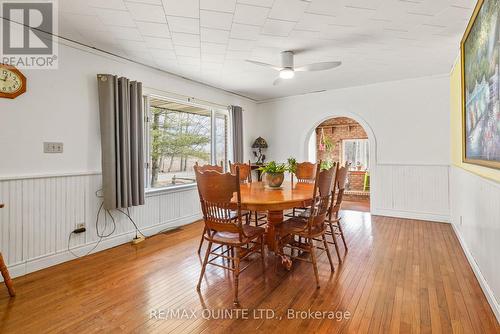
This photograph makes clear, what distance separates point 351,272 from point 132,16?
3.20 metres

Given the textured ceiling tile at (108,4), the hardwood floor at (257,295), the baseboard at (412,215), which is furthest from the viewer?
the baseboard at (412,215)

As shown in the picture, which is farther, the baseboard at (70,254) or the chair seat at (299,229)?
the baseboard at (70,254)

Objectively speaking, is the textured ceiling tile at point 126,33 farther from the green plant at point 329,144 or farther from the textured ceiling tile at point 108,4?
the green plant at point 329,144

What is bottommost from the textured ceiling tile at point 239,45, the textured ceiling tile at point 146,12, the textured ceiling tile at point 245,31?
the textured ceiling tile at point 146,12

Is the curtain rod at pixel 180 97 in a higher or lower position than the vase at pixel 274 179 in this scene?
higher

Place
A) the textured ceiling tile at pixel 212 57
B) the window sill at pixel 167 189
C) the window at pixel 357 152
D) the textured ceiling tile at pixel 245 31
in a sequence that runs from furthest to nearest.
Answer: the window at pixel 357 152 → the window sill at pixel 167 189 → the textured ceiling tile at pixel 212 57 → the textured ceiling tile at pixel 245 31

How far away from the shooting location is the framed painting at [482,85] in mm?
1741

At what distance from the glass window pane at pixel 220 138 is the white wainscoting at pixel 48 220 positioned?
205cm

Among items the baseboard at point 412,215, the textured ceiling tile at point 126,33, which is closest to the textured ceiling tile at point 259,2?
the textured ceiling tile at point 126,33

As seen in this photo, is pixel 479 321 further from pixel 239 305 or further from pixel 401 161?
pixel 401 161

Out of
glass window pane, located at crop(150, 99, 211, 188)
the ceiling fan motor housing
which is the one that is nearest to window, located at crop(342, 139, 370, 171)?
glass window pane, located at crop(150, 99, 211, 188)

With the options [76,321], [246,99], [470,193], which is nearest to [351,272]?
[470,193]

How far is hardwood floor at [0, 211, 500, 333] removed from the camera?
5.64 ft

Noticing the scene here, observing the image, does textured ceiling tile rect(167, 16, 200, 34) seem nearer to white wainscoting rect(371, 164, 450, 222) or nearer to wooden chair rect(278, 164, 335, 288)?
wooden chair rect(278, 164, 335, 288)
